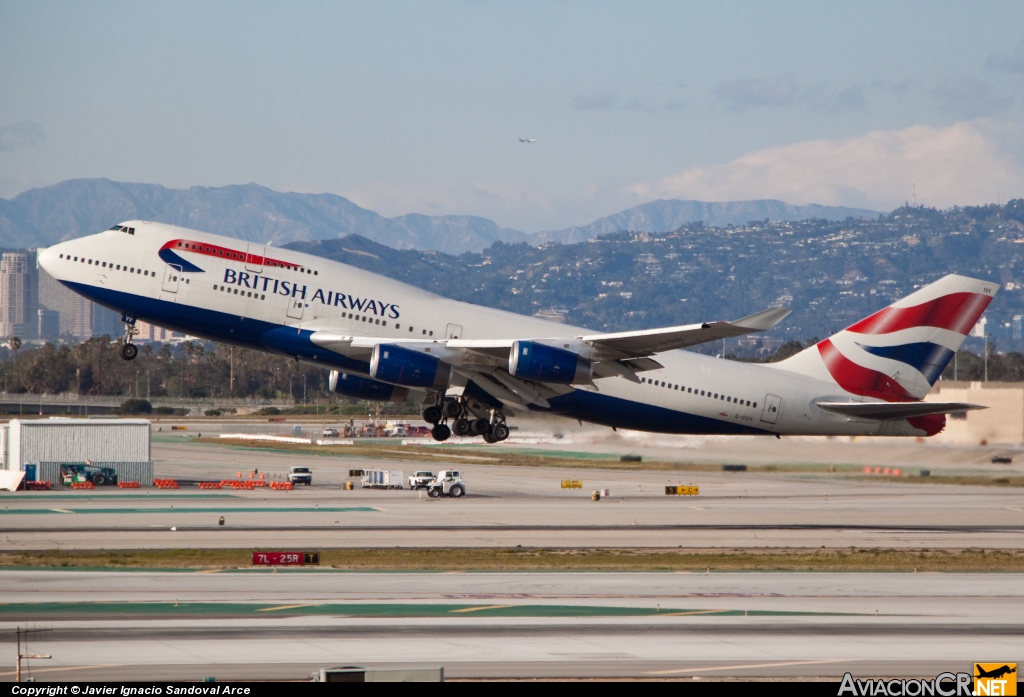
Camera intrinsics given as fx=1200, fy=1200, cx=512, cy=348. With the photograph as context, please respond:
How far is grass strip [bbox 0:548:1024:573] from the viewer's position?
38438 millimetres

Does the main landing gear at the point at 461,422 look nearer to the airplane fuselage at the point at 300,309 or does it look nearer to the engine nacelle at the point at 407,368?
the airplane fuselage at the point at 300,309

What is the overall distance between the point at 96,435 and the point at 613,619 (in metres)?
55.8

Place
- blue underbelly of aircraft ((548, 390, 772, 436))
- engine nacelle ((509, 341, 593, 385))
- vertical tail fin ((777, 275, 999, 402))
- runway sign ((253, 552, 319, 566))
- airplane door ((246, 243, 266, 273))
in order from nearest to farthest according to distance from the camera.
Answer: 1. runway sign ((253, 552, 319, 566))
2. engine nacelle ((509, 341, 593, 385))
3. airplane door ((246, 243, 266, 273))
4. blue underbelly of aircraft ((548, 390, 772, 436))
5. vertical tail fin ((777, 275, 999, 402))

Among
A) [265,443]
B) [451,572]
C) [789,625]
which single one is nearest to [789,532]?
[451,572]

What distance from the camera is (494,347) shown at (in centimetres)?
4350

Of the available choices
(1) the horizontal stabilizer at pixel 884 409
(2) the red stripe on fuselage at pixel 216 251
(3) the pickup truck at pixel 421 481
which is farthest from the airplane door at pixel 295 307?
(3) the pickup truck at pixel 421 481

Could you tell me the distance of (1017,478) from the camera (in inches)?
2697

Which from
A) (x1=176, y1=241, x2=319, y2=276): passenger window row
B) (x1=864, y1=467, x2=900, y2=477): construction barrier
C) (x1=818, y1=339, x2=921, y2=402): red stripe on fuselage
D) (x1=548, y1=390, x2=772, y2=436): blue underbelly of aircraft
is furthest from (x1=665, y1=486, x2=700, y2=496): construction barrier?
(x1=176, y1=241, x2=319, y2=276): passenger window row

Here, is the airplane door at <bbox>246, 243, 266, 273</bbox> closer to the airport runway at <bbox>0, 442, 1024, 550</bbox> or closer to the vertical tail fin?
the airport runway at <bbox>0, 442, 1024, 550</bbox>

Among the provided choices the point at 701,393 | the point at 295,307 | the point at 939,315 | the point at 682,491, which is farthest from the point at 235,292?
the point at 682,491

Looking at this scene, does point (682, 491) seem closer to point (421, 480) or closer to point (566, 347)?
point (421, 480)

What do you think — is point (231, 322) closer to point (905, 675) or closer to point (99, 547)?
point (99, 547)

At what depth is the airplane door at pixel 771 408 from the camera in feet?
161

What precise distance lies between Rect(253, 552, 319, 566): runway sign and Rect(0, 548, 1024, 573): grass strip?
0.54m
